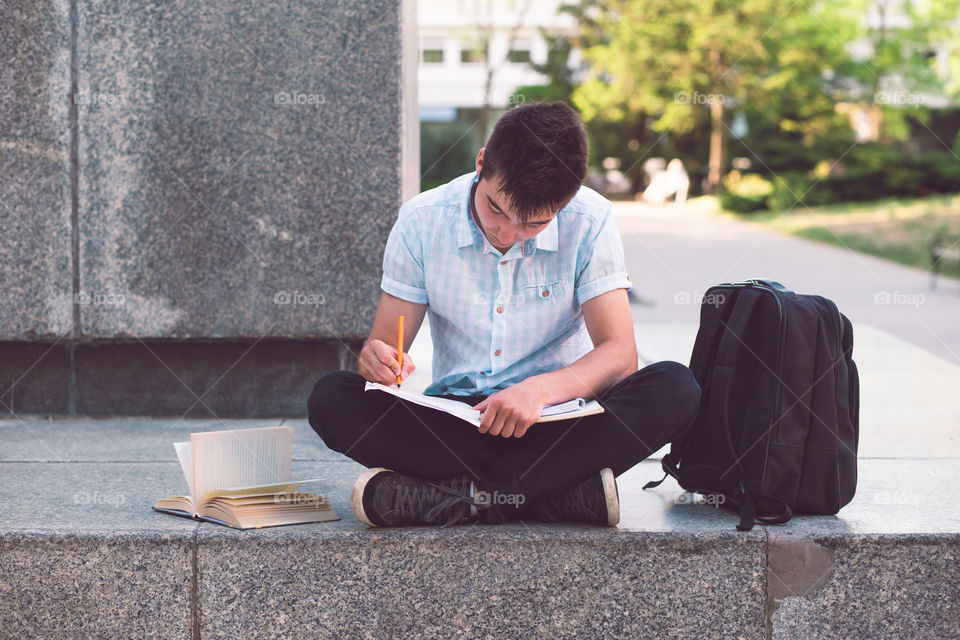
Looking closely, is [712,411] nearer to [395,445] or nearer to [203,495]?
[395,445]

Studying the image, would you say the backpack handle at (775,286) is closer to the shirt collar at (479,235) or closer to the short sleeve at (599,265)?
the short sleeve at (599,265)

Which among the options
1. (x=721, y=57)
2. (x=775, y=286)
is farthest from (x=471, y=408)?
(x=721, y=57)

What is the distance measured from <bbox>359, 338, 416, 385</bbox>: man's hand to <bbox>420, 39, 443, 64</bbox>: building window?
51972 mm

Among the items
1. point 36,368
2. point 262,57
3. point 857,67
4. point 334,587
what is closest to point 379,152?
point 262,57

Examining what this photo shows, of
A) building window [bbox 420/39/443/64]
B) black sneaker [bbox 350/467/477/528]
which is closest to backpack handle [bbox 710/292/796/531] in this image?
black sneaker [bbox 350/467/477/528]

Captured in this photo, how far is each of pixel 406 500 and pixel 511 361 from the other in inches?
19.8

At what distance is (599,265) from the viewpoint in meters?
2.81

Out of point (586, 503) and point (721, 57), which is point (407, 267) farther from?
point (721, 57)

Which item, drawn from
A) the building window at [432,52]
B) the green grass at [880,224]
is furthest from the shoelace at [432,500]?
the building window at [432,52]

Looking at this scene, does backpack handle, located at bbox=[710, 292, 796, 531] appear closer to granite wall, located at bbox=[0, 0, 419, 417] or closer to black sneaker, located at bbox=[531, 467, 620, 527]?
black sneaker, located at bbox=[531, 467, 620, 527]

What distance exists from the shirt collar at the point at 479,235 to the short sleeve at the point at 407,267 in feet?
0.41

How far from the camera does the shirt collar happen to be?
9.25ft

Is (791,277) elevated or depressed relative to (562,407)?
depressed

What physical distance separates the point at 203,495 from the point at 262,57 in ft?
6.36
